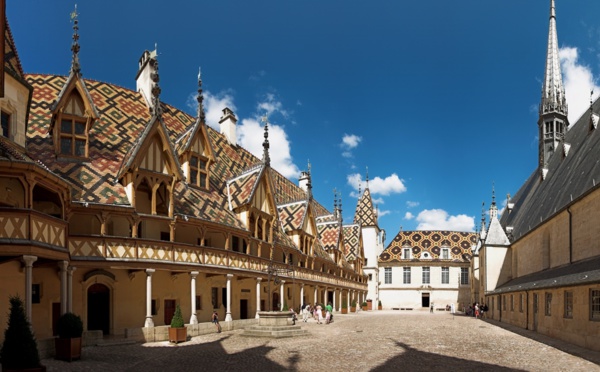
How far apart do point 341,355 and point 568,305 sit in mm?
11140

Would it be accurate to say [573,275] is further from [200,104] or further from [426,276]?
[426,276]

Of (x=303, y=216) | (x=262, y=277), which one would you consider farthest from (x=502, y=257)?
(x=262, y=277)

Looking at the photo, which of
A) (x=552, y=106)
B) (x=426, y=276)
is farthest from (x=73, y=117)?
(x=426, y=276)

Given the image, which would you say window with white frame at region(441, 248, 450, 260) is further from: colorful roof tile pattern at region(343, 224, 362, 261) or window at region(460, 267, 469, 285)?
colorful roof tile pattern at region(343, 224, 362, 261)

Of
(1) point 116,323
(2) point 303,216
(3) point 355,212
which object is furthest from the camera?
(3) point 355,212

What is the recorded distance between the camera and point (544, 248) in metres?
31.4

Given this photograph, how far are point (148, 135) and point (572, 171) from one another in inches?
907

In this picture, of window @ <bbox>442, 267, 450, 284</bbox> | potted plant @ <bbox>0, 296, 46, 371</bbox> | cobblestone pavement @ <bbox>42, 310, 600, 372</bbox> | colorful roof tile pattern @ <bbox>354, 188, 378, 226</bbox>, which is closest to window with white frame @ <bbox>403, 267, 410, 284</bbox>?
window @ <bbox>442, 267, 450, 284</bbox>

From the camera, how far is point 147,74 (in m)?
31.7

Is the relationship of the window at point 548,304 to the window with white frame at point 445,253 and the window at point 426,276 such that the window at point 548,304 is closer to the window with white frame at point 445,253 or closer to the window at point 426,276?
the window at point 426,276

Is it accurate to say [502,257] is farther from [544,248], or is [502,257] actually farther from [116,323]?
[116,323]

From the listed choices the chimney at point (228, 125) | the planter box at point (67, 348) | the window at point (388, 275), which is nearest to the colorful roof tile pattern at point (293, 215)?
the chimney at point (228, 125)

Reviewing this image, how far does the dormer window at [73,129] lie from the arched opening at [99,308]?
19.5ft

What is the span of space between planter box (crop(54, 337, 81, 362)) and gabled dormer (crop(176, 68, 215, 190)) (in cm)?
1344
